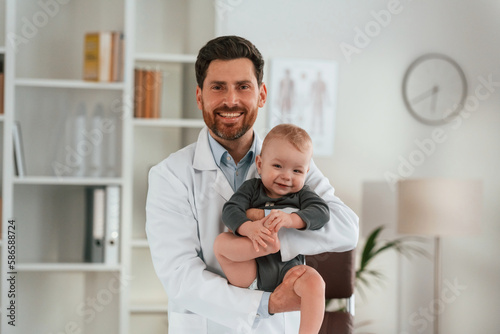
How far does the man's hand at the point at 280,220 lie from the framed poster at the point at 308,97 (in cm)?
218

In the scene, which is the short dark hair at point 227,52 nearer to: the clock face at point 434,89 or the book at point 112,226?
the book at point 112,226

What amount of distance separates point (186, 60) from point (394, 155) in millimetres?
1465

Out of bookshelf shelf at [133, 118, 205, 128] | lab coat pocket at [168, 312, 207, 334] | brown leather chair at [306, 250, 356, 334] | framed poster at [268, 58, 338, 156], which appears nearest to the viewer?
lab coat pocket at [168, 312, 207, 334]

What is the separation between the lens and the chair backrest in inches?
70.3

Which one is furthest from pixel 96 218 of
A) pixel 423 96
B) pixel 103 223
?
pixel 423 96

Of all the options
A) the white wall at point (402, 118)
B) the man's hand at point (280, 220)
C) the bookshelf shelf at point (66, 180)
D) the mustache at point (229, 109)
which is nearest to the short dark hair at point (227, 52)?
the mustache at point (229, 109)

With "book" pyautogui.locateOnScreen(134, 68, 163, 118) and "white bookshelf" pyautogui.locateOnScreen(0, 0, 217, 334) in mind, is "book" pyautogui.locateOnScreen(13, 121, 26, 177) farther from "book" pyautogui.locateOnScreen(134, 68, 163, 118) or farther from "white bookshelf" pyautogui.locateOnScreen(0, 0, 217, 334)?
"book" pyautogui.locateOnScreen(134, 68, 163, 118)

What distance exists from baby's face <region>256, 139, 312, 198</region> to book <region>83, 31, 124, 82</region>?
1.87 meters

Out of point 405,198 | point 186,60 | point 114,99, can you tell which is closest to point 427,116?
point 405,198

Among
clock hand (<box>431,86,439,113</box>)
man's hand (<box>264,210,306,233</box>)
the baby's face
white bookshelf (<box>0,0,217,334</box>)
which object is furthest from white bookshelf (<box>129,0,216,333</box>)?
man's hand (<box>264,210,306,233</box>)

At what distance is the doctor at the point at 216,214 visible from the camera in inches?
54.6

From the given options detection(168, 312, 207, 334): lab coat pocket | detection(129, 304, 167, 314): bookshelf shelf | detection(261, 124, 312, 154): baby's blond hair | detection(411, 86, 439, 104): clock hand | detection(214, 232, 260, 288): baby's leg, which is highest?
detection(411, 86, 439, 104): clock hand

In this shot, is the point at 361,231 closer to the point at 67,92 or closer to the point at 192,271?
the point at 67,92

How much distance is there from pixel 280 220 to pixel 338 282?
0.59 metres
